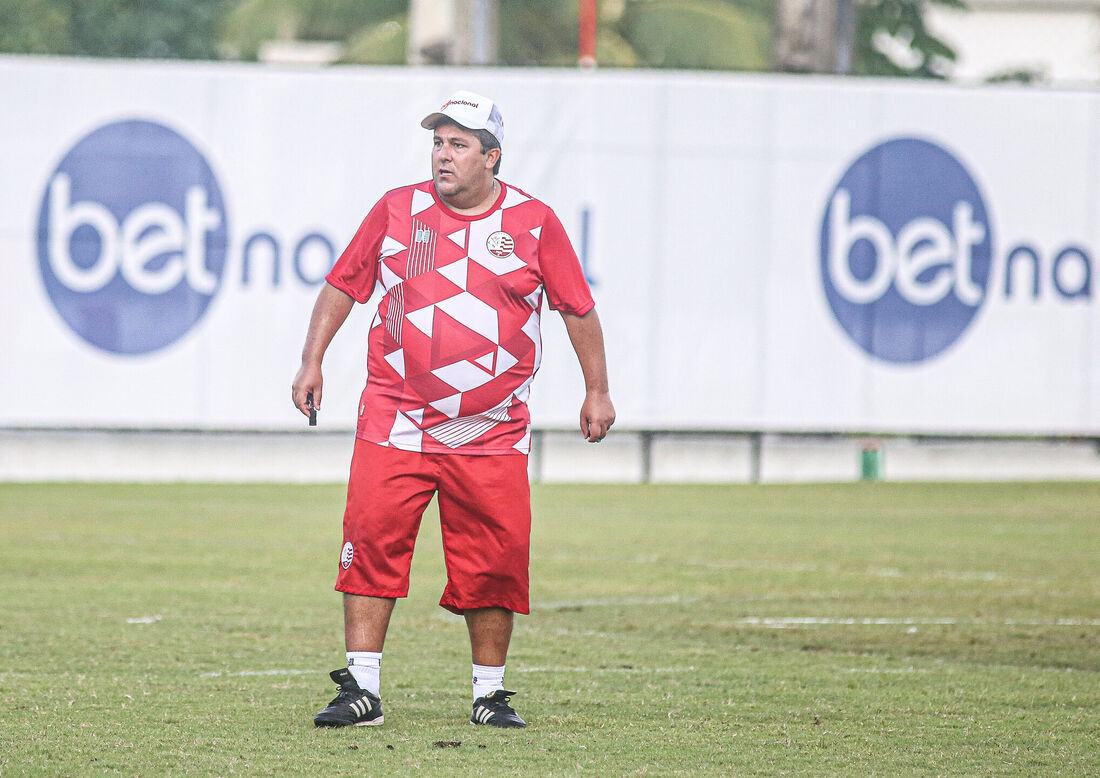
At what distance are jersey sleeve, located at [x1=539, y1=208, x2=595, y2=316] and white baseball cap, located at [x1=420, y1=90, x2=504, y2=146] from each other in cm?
31

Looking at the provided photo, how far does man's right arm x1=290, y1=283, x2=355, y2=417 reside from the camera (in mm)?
5816

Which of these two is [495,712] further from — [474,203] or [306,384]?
[474,203]

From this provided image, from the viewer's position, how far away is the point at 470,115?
5.84 m

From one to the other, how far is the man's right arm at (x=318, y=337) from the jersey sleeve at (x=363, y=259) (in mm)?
32

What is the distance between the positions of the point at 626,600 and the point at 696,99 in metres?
8.98

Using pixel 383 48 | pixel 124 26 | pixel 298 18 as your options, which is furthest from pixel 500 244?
→ pixel 298 18

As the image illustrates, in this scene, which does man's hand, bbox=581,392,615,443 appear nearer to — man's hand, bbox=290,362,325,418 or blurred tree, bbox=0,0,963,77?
man's hand, bbox=290,362,325,418

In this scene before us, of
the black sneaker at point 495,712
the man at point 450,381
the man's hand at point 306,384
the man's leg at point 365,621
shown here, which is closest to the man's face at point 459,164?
the man at point 450,381

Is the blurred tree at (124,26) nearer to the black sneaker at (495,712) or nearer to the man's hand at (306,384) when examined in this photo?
the man's hand at (306,384)

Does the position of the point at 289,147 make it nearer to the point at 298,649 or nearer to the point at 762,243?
the point at 762,243

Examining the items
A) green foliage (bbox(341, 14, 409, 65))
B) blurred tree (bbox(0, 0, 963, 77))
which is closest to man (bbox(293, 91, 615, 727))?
blurred tree (bbox(0, 0, 963, 77))

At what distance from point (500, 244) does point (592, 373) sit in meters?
0.49

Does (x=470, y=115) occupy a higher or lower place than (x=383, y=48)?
lower

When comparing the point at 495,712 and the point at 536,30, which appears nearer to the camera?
the point at 495,712
